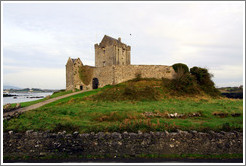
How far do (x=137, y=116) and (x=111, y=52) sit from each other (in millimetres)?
30204

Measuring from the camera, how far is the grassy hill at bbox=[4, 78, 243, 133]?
9617 mm

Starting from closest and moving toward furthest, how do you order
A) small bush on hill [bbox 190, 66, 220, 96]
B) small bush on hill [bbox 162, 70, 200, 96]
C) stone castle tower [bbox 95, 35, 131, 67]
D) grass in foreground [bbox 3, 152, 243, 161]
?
1. grass in foreground [bbox 3, 152, 243, 161]
2. small bush on hill [bbox 162, 70, 200, 96]
3. small bush on hill [bbox 190, 66, 220, 96]
4. stone castle tower [bbox 95, 35, 131, 67]

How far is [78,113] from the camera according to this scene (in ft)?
47.9

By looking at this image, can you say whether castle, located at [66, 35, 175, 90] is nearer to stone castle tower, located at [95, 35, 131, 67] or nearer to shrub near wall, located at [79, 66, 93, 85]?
shrub near wall, located at [79, 66, 93, 85]

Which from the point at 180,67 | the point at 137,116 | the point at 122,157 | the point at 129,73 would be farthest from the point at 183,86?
the point at 122,157

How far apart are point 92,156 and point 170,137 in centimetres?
453

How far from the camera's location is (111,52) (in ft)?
133

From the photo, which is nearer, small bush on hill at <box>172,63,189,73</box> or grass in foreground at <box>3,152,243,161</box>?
grass in foreground at <box>3,152,243,161</box>

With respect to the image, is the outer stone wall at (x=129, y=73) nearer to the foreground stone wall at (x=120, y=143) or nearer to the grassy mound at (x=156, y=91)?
the grassy mound at (x=156, y=91)

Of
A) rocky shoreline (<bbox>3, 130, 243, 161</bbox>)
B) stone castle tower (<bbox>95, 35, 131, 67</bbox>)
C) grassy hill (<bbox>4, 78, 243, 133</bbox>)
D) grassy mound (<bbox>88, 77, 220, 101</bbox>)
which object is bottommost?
rocky shoreline (<bbox>3, 130, 243, 161</bbox>)

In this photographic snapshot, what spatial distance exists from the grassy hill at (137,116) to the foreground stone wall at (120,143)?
2.32 feet

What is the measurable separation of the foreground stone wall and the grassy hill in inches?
27.8

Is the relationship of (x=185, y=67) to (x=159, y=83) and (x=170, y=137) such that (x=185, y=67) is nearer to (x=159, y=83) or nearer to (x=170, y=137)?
(x=159, y=83)

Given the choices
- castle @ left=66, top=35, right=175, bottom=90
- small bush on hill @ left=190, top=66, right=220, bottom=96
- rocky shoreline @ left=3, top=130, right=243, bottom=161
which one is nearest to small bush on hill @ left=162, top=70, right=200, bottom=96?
small bush on hill @ left=190, top=66, right=220, bottom=96
